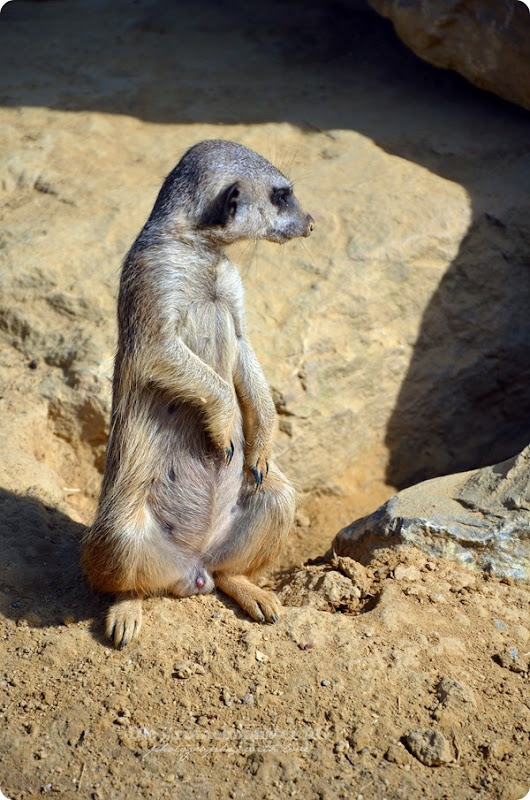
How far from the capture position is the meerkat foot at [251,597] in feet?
11.0

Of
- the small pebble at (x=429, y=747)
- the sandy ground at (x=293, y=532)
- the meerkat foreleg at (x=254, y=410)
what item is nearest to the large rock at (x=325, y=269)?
the sandy ground at (x=293, y=532)

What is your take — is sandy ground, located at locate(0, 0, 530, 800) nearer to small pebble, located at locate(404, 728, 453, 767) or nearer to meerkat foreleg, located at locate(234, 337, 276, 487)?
small pebble, located at locate(404, 728, 453, 767)

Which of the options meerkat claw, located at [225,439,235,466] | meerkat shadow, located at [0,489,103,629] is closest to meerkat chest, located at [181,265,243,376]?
meerkat claw, located at [225,439,235,466]

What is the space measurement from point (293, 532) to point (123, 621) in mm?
1851

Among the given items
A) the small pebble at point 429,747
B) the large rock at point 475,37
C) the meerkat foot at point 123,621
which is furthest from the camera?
the large rock at point 475,37

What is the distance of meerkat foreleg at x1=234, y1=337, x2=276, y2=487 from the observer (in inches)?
145

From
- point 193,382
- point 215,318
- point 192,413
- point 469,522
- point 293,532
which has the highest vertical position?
point 215,318

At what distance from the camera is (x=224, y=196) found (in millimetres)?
3227

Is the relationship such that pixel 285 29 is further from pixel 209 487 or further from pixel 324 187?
pixel 209 487

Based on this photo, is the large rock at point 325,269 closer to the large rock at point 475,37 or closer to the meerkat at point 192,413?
the large rock at point 475,37

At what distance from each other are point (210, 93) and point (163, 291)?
143 inches

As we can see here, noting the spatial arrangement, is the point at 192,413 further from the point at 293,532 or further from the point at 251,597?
the point at 293,532

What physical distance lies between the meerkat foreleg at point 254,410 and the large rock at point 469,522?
61 cm

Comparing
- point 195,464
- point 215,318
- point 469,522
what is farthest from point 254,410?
point 469,522
